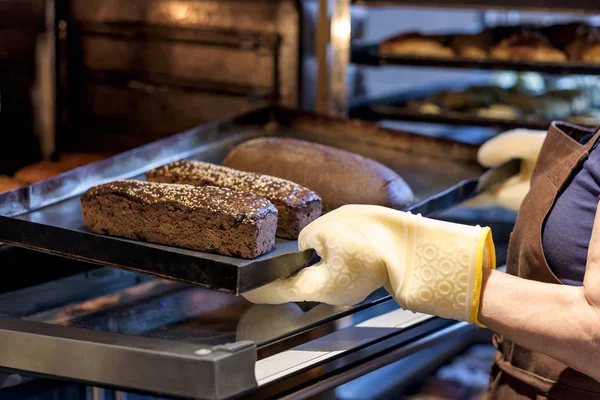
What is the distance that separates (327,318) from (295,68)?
1475 mm

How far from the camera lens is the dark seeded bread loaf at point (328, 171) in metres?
1.99

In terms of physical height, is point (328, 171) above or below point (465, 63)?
below

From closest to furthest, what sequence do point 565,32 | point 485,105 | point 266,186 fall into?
point 266,186, point 565,32, point 485,105

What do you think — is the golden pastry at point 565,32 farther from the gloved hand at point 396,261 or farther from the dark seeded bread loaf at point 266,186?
the gloved hand at point 396,261

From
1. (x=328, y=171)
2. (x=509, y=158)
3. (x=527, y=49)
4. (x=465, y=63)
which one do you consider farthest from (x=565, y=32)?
(x=328, y=171)

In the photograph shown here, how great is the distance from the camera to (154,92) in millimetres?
3105

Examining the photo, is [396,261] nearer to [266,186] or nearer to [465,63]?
[266,186]

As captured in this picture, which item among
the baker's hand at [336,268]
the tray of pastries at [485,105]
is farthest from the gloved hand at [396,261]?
the tray of pastries at [485,105]

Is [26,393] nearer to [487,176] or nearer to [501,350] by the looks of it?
[501,350]

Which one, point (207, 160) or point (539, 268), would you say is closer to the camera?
point (539, 268)

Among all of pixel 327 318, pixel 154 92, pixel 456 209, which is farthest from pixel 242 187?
pixel 154 92

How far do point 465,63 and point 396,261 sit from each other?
5.01 ft

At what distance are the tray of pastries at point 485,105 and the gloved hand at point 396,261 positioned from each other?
4.98 ft

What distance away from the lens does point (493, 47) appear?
10.9 ft
